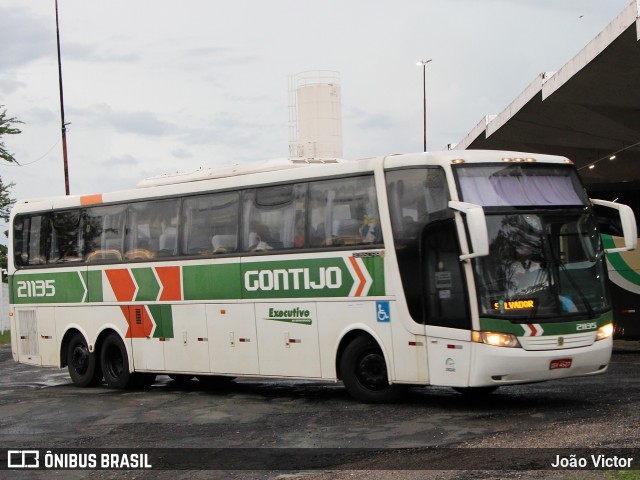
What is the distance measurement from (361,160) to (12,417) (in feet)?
19.8

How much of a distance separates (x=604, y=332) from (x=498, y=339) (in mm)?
1555

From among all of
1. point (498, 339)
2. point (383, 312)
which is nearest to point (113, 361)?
point (383, 312)

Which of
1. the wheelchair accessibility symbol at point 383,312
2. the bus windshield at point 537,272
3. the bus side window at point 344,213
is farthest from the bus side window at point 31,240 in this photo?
the bus windshield at point 537,272

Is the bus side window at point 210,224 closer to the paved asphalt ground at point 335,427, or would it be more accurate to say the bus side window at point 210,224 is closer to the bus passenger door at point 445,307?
the paved asphalt ground at point 335,427

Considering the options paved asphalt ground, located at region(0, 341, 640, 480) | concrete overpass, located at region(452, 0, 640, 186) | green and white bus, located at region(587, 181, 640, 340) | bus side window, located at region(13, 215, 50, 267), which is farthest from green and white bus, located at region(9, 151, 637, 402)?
concrete overpass, located at region(452, 0, 640, 186)

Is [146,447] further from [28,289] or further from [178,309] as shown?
[28,289]

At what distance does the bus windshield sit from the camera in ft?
43.8

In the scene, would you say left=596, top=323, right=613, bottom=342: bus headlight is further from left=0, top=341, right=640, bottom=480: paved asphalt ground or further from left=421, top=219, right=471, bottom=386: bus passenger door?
left=421, top=219, right=471, bottom=386: bus passenger door

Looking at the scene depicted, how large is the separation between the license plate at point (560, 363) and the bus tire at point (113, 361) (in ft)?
27.7

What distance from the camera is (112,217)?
19.2 meters

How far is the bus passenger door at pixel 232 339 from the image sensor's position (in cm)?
1669

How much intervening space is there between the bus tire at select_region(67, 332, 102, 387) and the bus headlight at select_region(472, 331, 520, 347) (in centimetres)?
871

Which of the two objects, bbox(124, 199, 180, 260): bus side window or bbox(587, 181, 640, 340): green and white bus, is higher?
bbox(124, 199, 180, 260): bus side window

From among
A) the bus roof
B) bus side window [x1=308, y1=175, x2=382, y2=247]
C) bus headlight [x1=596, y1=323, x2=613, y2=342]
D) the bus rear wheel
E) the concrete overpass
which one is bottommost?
the bus rear wheel
